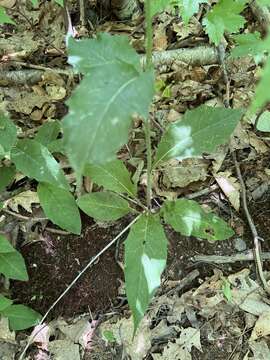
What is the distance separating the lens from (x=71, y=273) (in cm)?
232

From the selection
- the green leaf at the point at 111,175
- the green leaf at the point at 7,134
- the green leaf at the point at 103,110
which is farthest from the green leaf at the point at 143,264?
the green leaf at the point at 103,110

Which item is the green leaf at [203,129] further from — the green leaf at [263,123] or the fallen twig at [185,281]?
the green leaf at [263,123]

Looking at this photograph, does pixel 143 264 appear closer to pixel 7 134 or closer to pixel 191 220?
pixel 191 220

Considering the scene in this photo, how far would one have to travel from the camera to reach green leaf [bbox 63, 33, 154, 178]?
3.29 ft

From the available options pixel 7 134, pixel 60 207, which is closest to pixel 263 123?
pixel 60 207

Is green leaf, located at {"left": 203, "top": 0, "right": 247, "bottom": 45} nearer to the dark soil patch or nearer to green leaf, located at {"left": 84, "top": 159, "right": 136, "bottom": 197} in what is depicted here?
green leaf, located at {"left": 84, "top": 159, "right": 136, "bottom": 197}

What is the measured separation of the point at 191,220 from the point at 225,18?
105 centimetres

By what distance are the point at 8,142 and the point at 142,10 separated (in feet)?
5.88

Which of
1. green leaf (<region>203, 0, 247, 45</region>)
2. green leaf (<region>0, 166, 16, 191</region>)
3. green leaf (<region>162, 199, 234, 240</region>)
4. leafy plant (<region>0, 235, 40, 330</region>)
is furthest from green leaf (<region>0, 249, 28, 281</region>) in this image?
green leaf (<region>203, 0, 247, 45</region>)

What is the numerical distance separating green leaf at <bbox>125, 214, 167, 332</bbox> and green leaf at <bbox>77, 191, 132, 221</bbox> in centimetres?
15

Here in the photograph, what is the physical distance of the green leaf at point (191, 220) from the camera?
1892mm

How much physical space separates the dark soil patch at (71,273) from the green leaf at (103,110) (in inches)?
48.8

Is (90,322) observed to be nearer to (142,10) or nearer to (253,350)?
(253,350)

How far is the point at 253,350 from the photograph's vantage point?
209cm
